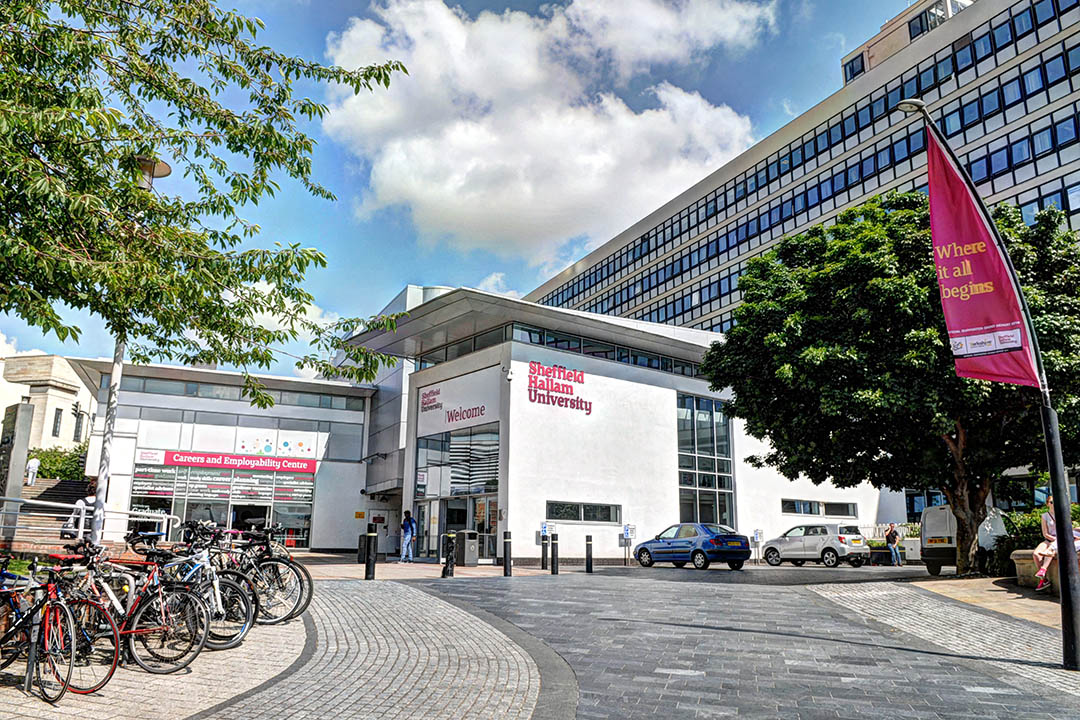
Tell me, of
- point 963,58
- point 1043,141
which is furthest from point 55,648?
point 963,58

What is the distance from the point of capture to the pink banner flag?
8.34 metres

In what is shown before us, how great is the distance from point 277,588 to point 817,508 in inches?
1255

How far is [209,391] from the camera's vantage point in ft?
115

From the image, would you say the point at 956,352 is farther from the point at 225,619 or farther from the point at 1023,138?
the point at 1023,138

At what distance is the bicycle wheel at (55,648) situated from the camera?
576 cm

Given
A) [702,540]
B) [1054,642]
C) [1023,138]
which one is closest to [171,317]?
[1054,642]

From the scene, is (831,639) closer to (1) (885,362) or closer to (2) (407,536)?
(1) (885,362)

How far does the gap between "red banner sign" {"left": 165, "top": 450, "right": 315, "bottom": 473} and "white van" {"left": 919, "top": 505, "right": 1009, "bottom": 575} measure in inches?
1023

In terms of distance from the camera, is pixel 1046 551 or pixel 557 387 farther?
pixel 557 387

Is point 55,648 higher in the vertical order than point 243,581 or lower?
lower

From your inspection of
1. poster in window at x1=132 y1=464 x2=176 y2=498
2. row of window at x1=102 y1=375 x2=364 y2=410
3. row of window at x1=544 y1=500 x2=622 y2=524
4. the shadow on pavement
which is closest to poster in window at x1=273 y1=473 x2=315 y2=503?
row of window at x1=102 y1=375 x2=364 y2=410

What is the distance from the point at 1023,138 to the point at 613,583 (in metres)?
31.6

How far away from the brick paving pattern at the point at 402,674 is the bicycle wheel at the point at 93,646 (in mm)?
1184

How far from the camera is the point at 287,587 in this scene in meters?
9.38
